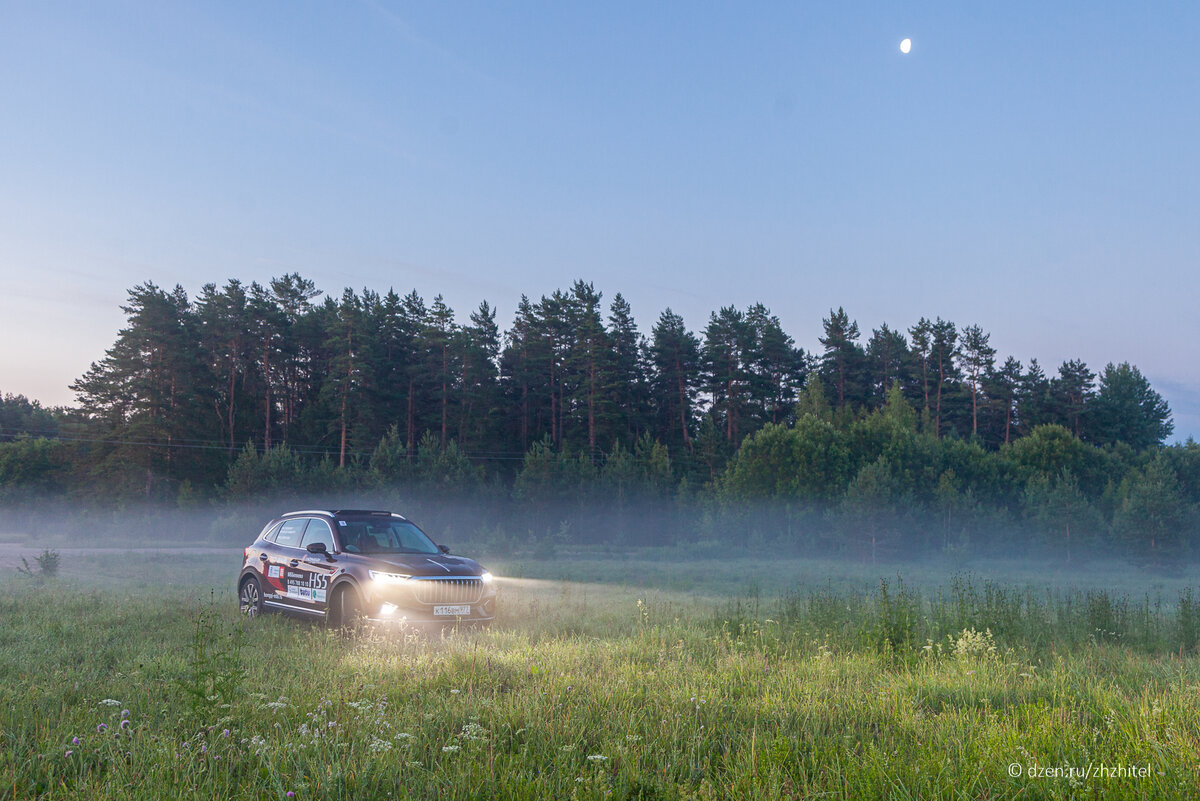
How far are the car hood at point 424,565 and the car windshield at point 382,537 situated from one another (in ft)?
1.18

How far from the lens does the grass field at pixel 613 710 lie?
4328 mm

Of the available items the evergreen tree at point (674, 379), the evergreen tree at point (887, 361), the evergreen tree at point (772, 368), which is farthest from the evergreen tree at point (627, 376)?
the evergreen tree at point (887, 361)

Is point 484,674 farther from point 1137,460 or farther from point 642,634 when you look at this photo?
point 1137,460

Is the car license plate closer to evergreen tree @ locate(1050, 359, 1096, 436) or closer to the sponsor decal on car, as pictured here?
the sponsor decal on car

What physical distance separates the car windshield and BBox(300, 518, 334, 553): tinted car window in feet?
0.64

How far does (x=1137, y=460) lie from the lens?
204ft

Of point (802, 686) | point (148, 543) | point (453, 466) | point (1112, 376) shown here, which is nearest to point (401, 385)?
point (453, 466)

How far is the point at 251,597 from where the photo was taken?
39.3 ft

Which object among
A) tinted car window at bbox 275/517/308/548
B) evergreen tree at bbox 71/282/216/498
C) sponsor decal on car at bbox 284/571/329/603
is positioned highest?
evergreen tree at bbox 71/282/216/498

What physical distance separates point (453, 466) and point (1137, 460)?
5305 centimetres

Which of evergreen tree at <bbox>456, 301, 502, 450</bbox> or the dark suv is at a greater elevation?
evergreen tree at <bbox>456, 301, 502, 450</bbox>

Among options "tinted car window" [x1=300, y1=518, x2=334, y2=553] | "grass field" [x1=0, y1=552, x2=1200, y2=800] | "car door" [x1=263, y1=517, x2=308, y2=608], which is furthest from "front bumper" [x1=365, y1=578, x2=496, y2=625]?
"car door" [x1=263, y1=517, x2=308, y2=608]

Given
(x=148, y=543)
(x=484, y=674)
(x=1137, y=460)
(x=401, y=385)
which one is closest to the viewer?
(x=484, y=674)

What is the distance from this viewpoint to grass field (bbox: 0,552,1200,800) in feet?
14.2
